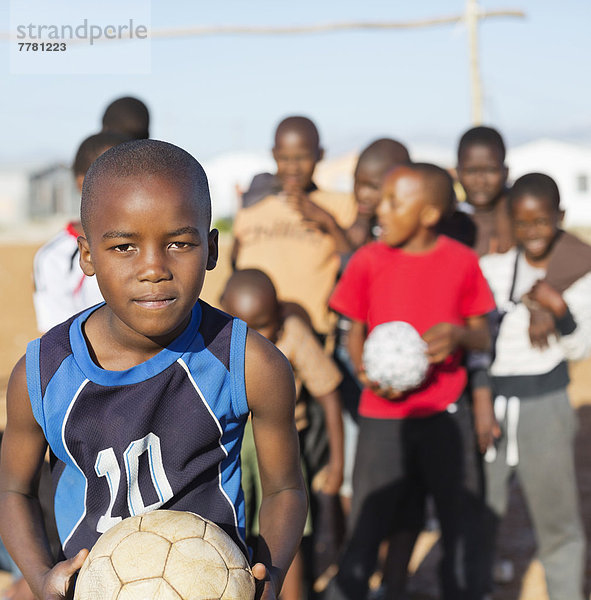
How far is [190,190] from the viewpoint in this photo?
1896 millimetres

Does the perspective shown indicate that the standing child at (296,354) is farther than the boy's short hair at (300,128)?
No

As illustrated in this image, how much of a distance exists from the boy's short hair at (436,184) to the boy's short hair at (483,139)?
2.17ft

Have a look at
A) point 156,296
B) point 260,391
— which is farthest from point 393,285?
Answer: point 156,296

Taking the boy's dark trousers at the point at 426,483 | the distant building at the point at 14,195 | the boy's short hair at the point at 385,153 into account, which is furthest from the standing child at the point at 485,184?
the distant building at the point at 14,195

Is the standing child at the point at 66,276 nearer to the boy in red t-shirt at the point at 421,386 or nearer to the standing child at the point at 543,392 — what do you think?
the boy in red t-shirt at the point at 421,386

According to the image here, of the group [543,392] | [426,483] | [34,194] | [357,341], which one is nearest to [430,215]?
[357,341]

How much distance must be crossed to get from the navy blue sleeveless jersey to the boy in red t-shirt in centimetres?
175

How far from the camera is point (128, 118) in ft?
14.1

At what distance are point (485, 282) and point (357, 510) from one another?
124 centimetres

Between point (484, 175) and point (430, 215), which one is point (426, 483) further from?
point (484, 175)

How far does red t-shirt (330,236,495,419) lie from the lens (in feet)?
12.4

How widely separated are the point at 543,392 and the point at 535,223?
0.84 metres

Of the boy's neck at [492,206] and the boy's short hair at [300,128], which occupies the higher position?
the boy's short hair at [300,128]

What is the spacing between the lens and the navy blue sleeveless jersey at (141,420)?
6.52ft
